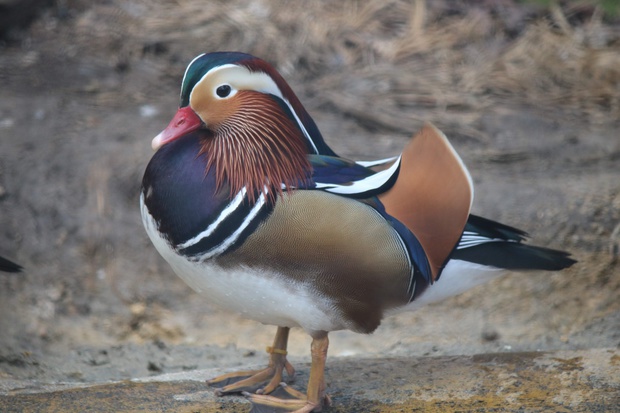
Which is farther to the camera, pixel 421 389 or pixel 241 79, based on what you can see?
pixel 421 389

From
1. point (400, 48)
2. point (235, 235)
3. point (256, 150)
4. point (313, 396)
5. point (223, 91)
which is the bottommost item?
point (313, 396)

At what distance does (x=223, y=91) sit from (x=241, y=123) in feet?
0.32

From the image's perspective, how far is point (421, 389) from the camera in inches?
102

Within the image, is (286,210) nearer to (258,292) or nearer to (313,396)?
(258,292)

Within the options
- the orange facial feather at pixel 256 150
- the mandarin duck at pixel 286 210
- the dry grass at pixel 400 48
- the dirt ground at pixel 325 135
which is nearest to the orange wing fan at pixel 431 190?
the mandarin duck at pixel 286 210

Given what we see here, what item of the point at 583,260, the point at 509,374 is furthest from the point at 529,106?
the point at 509,374

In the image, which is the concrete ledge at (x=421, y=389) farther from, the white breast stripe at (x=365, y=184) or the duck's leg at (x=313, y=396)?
the white breast stripe at (x=365, y=184)

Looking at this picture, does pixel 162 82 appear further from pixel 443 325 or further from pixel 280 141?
pixel 280 141

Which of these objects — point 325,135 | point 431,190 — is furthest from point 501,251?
point 325,135

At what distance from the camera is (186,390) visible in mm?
2615

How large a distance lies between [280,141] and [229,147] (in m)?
0.14

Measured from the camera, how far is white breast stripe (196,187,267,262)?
2.13 meters

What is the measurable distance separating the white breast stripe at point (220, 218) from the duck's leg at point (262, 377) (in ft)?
1.82

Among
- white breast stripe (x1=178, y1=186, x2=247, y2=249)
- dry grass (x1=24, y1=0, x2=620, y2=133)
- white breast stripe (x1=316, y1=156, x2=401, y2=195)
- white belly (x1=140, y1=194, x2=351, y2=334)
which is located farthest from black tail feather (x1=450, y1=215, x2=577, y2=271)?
dry grass (x1=24, y1=0, x2=620, y2=133)
